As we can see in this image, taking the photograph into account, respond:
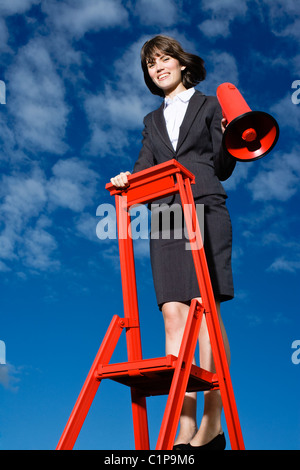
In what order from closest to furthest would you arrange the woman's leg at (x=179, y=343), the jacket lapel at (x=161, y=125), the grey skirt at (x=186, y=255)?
the woman's leg at (x=179, y=343) < the grey skirt at (x=186, y=255) < the jacket lapel at (x=161, y=125)

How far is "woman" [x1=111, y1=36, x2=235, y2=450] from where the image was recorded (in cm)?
263

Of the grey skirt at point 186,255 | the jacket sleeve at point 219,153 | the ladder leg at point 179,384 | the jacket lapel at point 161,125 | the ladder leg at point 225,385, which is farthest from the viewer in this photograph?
the jacket lapel at point 161,125

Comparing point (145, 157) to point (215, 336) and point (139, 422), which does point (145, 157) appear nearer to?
point (215, 336)

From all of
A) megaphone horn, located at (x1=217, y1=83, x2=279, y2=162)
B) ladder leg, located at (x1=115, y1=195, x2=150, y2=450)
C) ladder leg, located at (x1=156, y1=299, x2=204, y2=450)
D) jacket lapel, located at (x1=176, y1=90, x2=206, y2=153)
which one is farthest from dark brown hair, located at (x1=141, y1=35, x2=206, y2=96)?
ladder leg, located at (x1=156, y1=299, x2=204, y2=450)

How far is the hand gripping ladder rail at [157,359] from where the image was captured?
7.17ft

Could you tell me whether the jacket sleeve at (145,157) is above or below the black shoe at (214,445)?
above

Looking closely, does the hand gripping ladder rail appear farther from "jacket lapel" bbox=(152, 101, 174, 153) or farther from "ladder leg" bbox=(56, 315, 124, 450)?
"jacket lapel" bbox=(152, 101, 174, 153)

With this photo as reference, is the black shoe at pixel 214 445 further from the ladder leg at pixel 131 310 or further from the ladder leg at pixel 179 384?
the ladder leg at pixel 179 384

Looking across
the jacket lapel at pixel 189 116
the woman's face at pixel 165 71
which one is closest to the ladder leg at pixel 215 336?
the jacket lapel at pixel 189 116

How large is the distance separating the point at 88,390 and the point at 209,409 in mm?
625

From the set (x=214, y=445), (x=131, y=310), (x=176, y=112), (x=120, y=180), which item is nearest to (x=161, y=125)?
(x=176, y=112)

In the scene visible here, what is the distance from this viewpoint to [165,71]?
10.2 ft

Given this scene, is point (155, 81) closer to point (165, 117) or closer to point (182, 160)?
point (165, 117)

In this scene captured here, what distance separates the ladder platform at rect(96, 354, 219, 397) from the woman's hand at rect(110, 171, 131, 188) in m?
0.90
